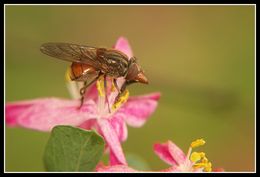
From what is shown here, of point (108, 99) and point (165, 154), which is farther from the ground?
point (108, 99)

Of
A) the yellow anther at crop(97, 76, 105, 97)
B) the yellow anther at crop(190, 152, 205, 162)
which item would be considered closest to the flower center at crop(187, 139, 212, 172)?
the yellow anther at crop(190, 152, 205, 162)

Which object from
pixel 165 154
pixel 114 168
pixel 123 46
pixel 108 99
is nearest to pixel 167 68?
pixel 123 46

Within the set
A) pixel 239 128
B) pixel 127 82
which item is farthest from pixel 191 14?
pixel 127 82

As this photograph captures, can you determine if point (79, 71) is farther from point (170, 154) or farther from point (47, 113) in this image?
point (170, 154)

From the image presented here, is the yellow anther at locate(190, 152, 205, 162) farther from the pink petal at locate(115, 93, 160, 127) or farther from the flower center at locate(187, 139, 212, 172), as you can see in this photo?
the pink petal at locate(115, 93, 160, 127)

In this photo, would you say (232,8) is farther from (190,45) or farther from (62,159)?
(62,159)

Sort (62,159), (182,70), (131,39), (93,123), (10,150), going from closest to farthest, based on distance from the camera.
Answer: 1. (62,159)
2. (93,123)
3. (10,150)
4. (182,70)
5. (131,39)
